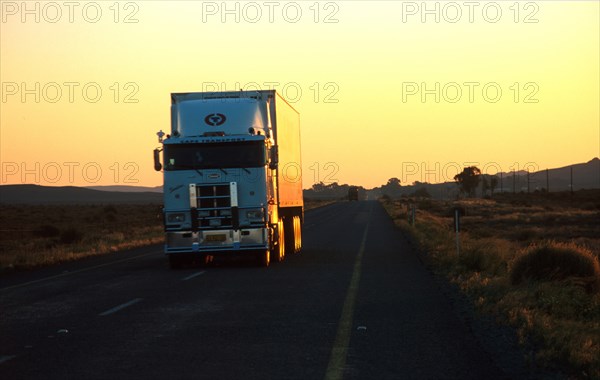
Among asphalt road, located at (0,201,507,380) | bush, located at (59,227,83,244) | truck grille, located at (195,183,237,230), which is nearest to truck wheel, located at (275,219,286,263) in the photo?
truck grille, located at (195,183,237,230)

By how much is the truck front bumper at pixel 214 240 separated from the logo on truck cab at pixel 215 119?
2.78m

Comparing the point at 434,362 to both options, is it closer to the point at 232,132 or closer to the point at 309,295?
the point at 309,295

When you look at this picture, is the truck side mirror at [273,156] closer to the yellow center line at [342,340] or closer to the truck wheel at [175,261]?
the truck wheel at [175,261]

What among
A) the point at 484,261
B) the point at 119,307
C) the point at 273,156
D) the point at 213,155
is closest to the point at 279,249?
the point at 273,156

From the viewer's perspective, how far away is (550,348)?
29.8 feet

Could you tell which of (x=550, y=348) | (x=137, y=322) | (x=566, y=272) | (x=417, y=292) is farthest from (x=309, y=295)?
(x=550, y=348)

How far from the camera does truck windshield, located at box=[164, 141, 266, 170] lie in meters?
21.1

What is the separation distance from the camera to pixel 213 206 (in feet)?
69.5

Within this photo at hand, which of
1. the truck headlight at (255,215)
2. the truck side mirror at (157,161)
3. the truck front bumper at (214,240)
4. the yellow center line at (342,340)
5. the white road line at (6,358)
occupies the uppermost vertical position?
the truck side mirror at (157,161)

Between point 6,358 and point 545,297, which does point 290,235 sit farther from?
point 6,358

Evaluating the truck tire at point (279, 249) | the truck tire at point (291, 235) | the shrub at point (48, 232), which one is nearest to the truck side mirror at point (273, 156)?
the truck tire at point (279, 249)

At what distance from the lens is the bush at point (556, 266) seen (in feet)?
51.4

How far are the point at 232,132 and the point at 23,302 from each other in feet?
26.1

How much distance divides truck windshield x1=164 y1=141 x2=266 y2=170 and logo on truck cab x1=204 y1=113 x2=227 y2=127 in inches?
25.5
